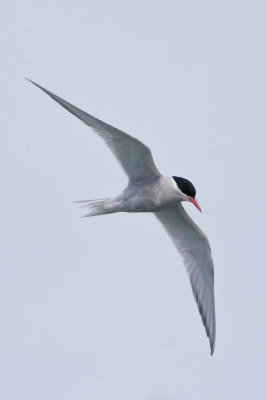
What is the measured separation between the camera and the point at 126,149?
1395 centimetres

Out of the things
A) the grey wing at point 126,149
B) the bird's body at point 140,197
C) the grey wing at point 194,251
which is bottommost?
the grey wing at point 194,251

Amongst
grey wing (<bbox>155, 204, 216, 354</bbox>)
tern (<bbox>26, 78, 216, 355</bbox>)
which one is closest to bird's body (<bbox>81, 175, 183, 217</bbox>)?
tern (<bbox>26, 78, 216, 355</bbox>)

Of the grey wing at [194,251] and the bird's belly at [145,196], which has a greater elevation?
the bird's belly at [145,196]

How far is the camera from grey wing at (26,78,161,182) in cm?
1322

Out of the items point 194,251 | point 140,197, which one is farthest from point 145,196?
point 194,251

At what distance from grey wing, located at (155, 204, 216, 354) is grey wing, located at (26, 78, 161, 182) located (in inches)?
58.0

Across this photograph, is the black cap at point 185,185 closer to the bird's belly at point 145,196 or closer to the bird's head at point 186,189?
the bird's head at point 186,189

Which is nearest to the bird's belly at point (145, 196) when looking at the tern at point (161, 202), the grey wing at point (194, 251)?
the tern at point (161, 202)

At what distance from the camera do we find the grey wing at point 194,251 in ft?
51.8

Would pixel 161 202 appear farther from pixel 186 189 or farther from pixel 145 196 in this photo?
pixel 186 189

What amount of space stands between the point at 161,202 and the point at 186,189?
0.41 meters

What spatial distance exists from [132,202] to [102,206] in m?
0.45

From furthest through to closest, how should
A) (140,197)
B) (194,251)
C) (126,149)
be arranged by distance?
1. (194,251)
2. (140,197)
3. (126,149)

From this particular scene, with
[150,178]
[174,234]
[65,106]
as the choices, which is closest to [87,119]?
[65,106]
